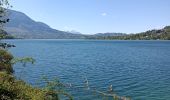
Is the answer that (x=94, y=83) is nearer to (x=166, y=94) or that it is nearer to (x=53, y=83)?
(x=166, y=94)

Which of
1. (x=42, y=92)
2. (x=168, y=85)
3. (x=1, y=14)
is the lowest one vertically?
(x=168, y=85)

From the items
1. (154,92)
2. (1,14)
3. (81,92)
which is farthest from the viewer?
(154,92)

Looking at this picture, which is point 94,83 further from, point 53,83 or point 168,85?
point 53,83

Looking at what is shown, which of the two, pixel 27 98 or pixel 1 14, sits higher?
pixel 1 14

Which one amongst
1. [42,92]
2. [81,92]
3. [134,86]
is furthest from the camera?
[134,86]

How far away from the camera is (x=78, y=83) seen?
2238 inches

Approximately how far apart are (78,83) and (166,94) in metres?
16.4

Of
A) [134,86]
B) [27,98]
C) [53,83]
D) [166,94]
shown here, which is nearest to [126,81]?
[134,86]

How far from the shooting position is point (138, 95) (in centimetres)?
4584

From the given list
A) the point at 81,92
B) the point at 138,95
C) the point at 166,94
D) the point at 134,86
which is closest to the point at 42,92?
the point at 81,92

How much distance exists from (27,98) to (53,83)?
383 centimetres

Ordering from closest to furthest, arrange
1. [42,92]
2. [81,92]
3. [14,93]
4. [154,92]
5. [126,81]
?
[14,93]
[42,92]
[81,92]
[154,92]
[126,81]

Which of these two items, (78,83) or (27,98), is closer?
(27,98)

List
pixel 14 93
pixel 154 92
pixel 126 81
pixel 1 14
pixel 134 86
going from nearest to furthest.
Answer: pixel 1 14 < pixel 14 93 < pixel 154 92 < pixel 134 86 < pixel 126 81
